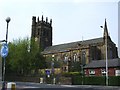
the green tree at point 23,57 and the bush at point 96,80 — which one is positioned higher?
the green tree at point 23,57

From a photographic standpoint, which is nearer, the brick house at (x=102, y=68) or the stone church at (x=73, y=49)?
the brick house at (x=102, y=68)

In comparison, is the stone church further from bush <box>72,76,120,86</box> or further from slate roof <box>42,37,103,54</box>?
bush <box>72,76,120,86</box>

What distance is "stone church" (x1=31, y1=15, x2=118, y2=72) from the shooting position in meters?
105

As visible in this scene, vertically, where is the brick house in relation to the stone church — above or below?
below

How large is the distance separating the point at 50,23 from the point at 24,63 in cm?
5214

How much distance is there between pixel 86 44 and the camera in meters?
110

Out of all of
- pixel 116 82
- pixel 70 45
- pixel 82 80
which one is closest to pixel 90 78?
pixel 82 80

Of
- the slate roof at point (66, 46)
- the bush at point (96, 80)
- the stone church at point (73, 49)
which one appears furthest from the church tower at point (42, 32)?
the bush at point (96, 80)

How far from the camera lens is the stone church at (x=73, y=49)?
343 ft

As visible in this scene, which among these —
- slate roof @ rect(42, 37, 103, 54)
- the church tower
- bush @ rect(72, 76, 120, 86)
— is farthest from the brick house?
the church tower

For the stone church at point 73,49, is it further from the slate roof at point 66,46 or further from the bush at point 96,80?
the bush at point 96,80

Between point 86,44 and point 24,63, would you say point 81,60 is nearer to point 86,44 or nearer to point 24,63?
point 86,44

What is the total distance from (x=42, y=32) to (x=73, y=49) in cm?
2401

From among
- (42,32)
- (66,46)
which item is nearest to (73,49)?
(66,46)
